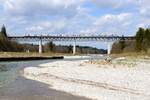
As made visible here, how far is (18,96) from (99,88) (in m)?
6.42

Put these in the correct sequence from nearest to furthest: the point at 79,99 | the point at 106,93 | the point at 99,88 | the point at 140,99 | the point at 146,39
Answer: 1. the point at 140,99
2. the point at 79,99
3. the point at 106,93
4. the point at 99,88
5. the point at 146,39

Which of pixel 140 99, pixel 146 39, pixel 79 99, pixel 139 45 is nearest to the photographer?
pixel 140 99

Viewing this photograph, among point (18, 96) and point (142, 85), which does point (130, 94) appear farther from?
point (18, 96)

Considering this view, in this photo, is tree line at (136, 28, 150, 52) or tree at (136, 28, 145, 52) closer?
tree line at (136, 28, 150, 52)

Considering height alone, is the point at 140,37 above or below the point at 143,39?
above

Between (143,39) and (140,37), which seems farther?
(140,37)

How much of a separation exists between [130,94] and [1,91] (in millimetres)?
10575

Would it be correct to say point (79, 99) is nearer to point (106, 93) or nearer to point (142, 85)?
point (106, 93)

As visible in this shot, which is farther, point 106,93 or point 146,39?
point 146,39

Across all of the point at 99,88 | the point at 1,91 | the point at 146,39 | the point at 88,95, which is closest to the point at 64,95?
the point at 88,95

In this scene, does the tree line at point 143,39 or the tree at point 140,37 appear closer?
the tree line at point 143,39

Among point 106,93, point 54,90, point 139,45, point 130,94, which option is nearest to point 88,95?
point 106,93

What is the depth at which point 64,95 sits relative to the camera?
2617 cm

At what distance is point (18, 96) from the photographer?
86.0ft
